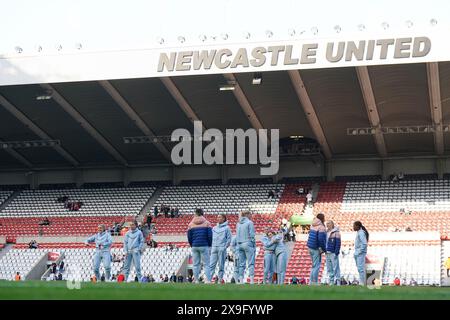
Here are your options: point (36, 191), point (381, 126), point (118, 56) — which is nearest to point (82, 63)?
point (118, 56)

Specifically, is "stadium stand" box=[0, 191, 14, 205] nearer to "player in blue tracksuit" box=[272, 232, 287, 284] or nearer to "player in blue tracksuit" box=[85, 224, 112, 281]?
"player in blue tracksuit" box=[85, 224, 112, 281]

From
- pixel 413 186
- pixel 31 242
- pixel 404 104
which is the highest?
pixel 404 104

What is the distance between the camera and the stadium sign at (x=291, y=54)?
2903 centimetres

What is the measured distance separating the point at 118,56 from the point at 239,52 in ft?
14.9

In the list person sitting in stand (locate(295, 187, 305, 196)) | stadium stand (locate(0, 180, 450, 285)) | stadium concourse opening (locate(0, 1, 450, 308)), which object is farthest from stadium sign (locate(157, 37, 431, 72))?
person sitting in stand (locate(295, 187, 305, 196))

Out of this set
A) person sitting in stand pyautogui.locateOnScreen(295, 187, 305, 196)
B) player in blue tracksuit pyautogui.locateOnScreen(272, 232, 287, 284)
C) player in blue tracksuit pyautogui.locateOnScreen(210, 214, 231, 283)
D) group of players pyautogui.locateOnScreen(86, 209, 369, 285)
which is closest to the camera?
group of players pyautogui.locateOnScreen(86, 209, 369, 285)

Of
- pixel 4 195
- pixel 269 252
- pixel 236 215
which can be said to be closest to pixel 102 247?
pixel 269 252

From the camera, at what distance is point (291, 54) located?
98.5ft

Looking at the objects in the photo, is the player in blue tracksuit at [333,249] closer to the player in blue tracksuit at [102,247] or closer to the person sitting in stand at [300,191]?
the player in blue tracksuit at [102,247]

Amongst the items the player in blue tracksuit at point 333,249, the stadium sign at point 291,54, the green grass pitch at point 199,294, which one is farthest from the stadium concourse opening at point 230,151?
the green grass pitch at point 199,294

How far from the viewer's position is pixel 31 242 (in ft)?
126

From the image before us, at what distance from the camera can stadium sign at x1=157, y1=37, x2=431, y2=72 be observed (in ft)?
95.2

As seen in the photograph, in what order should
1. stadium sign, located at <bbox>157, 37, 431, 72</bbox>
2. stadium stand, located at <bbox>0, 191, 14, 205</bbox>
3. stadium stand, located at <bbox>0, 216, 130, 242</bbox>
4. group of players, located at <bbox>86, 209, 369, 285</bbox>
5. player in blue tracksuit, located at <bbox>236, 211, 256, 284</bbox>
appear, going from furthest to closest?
stadium stand, located at <bbox>0, 191, 14, 205</bbox> → stadium stand, located at <bbox>0, 216, 130, 242</bbox> → stadium sign, located at <bbox>157, 37, 431, 72</bbox> → player in blue tracksuit, located at <bbox>236, 211, 256, 284</bbox> → group of players, located at <bbox>86, 209, 369, 285</bbox>
